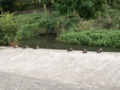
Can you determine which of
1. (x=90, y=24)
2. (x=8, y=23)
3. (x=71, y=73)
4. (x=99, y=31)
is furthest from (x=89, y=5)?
(x=71, y=73)

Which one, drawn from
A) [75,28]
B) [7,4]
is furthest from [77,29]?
[7,4]

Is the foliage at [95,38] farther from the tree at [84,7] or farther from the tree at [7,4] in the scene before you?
the tree at [7,4]

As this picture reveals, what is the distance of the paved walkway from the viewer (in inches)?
150

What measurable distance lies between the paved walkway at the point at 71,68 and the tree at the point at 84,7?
6576 millimetres

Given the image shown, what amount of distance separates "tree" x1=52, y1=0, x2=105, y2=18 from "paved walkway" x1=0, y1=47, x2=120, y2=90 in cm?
658

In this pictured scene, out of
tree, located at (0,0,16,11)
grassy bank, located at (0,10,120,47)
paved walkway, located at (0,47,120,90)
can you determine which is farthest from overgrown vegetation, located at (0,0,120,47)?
tree, located at (0,0,16,11)

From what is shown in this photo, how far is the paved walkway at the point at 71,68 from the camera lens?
3.82 m

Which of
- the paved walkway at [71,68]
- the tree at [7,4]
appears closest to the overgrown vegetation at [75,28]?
the paved walkway at [71,68]

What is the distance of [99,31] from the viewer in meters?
9.27

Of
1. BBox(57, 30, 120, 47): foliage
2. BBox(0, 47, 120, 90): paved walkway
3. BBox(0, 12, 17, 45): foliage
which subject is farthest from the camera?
BBox(0, 12, 17, 45): foliage

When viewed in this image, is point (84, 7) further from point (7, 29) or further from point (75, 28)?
point (7, 29)

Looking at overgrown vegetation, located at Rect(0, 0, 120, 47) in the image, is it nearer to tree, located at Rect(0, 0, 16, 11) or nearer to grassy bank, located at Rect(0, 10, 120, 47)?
grassy bank, located at Rect(0, 10, 120, 47)

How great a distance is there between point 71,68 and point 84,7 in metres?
8.46

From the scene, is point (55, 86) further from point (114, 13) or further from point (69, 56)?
point (114, 13)
